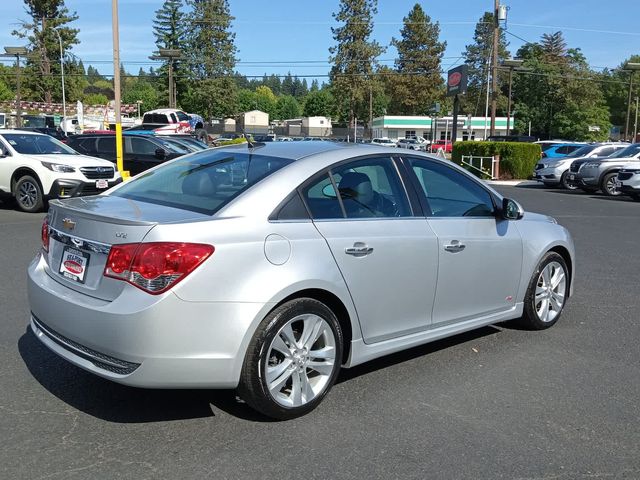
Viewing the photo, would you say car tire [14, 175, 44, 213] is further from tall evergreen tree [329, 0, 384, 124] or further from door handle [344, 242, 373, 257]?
tall evergreen tree [329, 0, 384, 124]

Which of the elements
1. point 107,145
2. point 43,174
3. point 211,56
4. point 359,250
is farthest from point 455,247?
point 211,56

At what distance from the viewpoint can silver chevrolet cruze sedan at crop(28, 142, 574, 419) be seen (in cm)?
335

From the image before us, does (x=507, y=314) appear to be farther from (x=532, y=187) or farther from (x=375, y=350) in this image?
(x=532, y=187)

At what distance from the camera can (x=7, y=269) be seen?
762 cm

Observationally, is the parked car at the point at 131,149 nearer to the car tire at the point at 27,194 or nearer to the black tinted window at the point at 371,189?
the car tire at the point at 27,194

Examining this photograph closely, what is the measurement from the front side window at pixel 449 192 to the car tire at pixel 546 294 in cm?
86

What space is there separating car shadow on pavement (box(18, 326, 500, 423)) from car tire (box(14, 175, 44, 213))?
8964 millimetres

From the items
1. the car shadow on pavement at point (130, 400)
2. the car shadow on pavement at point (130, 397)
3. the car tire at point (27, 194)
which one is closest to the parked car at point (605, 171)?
the car tire at point (27, 194)

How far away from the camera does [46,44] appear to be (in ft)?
244

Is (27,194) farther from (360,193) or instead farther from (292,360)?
(292,360)

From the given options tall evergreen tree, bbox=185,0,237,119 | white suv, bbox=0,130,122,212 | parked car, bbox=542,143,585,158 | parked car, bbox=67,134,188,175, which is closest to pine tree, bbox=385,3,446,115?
tall evergreen tree, bbox=185,0,237,119

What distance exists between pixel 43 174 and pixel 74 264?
9935 millimetres

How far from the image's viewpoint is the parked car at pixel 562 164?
22688 mm

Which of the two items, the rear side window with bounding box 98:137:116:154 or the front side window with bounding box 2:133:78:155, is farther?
the rear side window with bounding box 98:137:116:154
